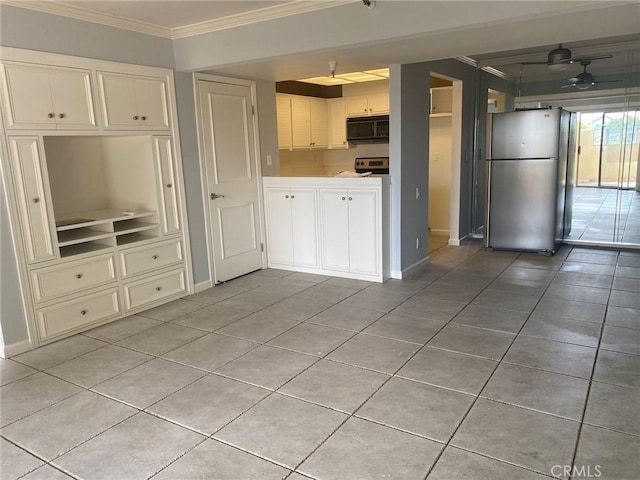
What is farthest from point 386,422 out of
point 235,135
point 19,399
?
point 235,135

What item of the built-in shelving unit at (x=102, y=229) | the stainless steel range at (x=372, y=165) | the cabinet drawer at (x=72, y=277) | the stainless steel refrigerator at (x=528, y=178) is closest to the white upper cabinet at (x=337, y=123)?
the stainless steel range at (x=372, y=165)

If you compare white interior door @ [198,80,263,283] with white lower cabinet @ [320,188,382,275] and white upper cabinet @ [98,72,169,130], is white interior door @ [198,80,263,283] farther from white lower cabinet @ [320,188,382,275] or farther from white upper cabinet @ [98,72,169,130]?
white lower cabinet @ [320,188,382,275]

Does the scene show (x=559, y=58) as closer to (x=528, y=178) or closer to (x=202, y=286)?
(x=528, y=178)

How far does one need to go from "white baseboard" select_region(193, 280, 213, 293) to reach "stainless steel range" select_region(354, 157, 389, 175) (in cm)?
320

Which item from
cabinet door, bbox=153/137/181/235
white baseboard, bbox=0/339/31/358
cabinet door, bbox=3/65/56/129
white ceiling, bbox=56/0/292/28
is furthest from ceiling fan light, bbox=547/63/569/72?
white baseboard, bbox=0/339/31/358

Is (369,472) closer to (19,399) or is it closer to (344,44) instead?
(19,399)

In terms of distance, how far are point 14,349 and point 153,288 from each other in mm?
1164

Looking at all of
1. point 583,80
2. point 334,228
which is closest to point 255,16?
point 334,228

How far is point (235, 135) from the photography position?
4.82 meters

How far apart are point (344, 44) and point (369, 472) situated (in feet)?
8.99

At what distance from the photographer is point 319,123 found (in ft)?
23.3

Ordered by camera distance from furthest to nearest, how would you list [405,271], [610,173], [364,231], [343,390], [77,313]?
[610,173] < [405,271] < [364,231] < [77,313] < [343,390]

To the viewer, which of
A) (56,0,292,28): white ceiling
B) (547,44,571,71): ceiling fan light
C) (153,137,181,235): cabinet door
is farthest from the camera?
(547,44,571,71): ceiling fan light

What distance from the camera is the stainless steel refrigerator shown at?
5492 mm
